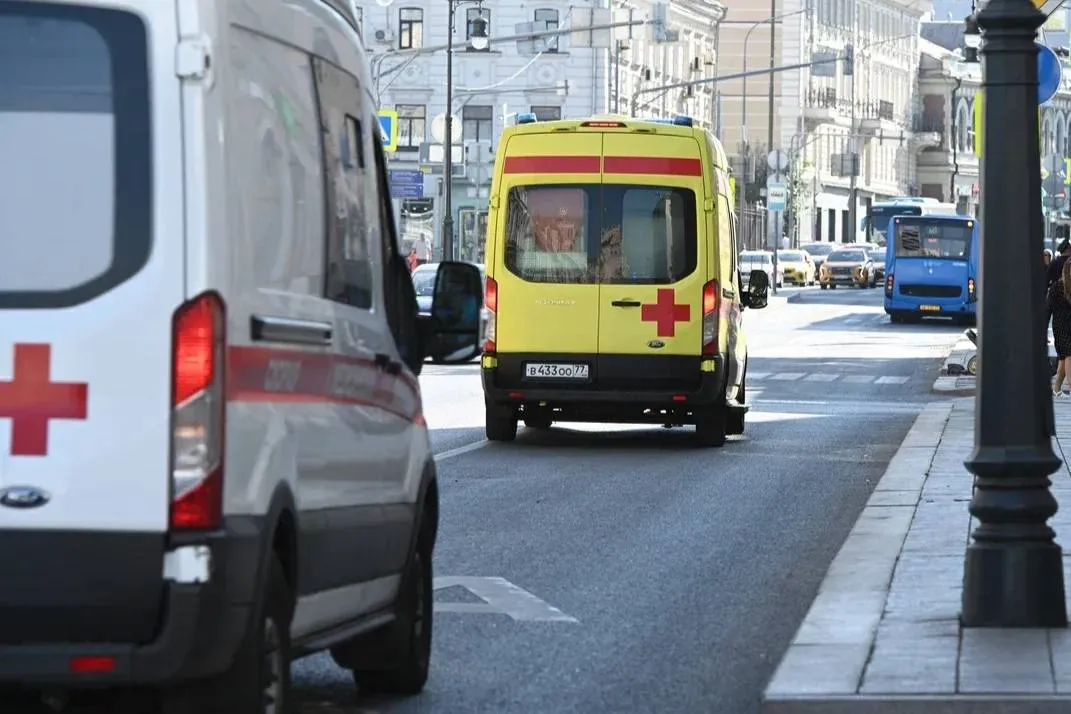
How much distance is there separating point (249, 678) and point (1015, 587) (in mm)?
3865

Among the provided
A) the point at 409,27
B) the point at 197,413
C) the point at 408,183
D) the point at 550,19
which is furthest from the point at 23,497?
the point at 409,27

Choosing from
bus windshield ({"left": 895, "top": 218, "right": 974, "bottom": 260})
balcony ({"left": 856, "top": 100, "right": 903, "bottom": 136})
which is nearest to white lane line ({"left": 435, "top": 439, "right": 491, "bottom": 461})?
bus windshield ({"left": 895, "top": 218, "right": 974, "bottom": 260})

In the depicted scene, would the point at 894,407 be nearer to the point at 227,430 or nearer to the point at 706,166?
the point at 706,166

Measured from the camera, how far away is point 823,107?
5197 inches

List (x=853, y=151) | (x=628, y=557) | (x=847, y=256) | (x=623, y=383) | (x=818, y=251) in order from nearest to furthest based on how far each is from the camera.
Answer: (x=628, y=557)
(x=623, y=383)
(x=847, y=256)
(x=818, y=251)
(x=853, y=151)

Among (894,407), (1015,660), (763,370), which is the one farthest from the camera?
(763,370)

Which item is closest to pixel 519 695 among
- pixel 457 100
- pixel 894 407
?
pixel 894 407

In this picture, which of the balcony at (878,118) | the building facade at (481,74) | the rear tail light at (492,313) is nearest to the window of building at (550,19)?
the building facade at (481,74)

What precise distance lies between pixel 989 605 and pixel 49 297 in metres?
4.47

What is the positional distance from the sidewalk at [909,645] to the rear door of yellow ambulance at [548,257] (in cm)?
718

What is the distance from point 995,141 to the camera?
9852 mm

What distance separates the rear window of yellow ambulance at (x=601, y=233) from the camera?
22000 millimetres

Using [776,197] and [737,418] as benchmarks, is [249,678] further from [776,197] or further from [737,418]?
[776,197]

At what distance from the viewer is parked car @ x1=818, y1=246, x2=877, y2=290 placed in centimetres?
9781
